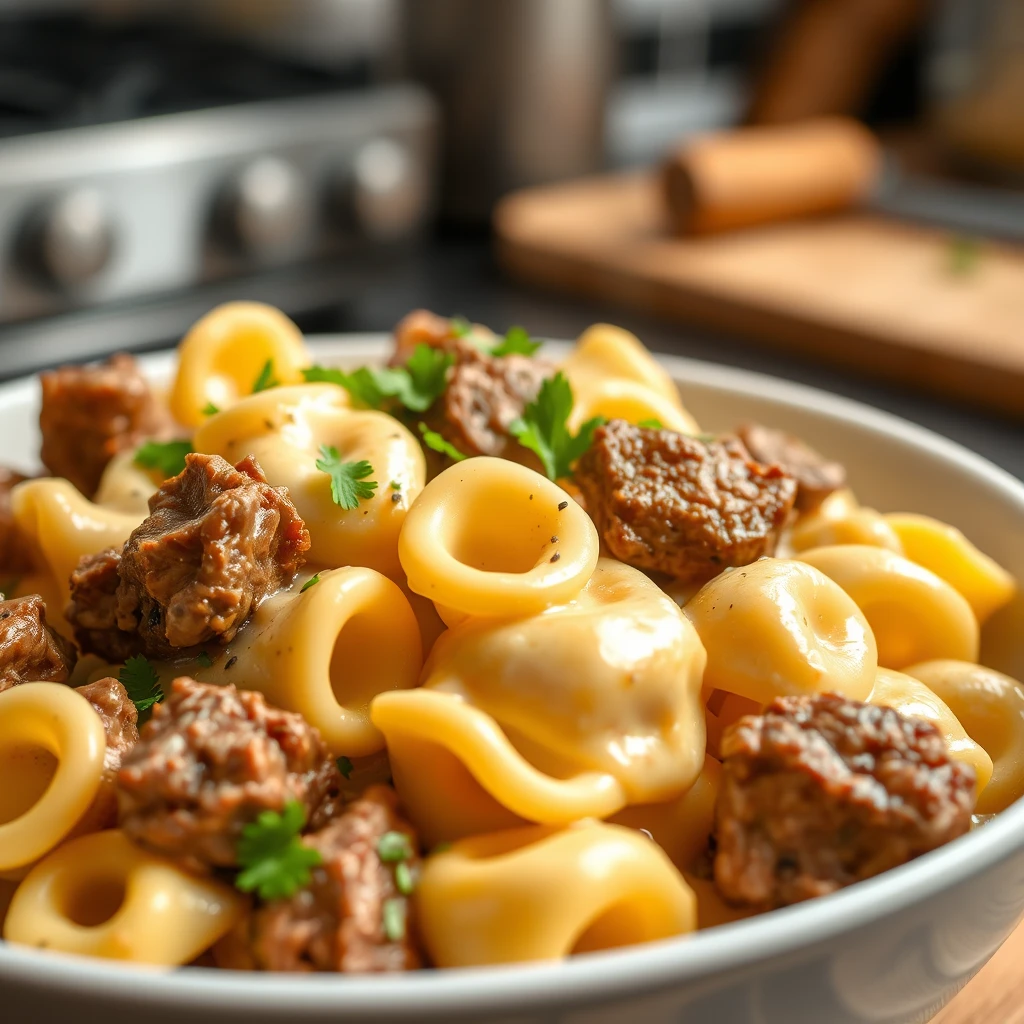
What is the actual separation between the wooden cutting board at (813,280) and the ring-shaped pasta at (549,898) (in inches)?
74.3

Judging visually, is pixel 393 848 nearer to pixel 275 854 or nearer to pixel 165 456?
pixel 275 854

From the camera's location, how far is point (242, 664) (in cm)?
125

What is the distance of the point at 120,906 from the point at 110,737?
145 mm

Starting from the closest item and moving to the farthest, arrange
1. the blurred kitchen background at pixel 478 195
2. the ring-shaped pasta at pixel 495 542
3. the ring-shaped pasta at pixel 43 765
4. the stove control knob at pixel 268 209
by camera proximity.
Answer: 1. the ring-shaped pasta at pixel 43 765
2. the ring-shaped pasta at pixel 495 542
3. the blurred kitchen background at pixel 478 195
4. the stove control knob at pixel 268 209

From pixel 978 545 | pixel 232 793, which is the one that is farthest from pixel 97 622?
pixel 978 545

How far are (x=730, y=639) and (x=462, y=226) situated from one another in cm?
277

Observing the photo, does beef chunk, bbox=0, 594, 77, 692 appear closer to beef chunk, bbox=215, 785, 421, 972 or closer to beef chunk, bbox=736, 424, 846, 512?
beef chunk, bbox=215, 785, 421, 972

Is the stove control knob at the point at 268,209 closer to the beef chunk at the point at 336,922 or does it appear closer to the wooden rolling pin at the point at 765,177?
the wooden rolling pin at the point at 765,177

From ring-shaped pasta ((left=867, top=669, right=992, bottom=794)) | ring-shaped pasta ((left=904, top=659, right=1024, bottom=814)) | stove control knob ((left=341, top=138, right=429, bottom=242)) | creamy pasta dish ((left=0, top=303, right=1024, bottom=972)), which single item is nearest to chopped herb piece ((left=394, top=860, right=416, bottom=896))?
creamy pasta dish ((left=0, top=303, right=1024, bottom=972))

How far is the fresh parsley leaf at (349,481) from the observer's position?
4.33 ft

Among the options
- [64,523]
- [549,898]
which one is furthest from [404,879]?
[64,523]

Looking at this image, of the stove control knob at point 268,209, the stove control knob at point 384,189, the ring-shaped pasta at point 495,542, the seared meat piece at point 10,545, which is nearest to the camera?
the ring-shaped pasta at point 495,542

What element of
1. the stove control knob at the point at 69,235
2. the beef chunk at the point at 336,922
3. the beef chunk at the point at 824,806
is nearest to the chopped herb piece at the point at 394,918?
the beef chunk at the point at 336,922

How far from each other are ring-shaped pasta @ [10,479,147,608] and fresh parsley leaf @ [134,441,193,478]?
0.07 meters
